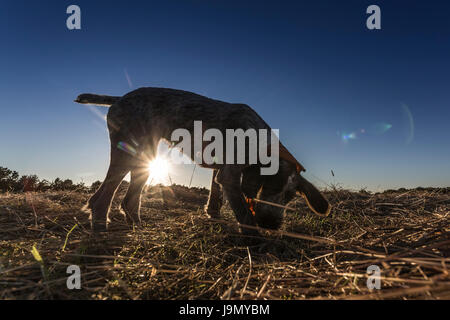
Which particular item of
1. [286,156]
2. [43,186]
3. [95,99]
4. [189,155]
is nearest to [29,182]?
[43,186]

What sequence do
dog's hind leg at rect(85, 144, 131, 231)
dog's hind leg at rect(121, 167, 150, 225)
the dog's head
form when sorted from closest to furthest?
the dog's head, dog's hind leg at rect(85, 144, 131, 231), dog's hind leg at rect(121, 167, 150, 225)

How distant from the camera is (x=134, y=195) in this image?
13.2 ft

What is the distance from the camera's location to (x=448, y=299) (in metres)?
1.06

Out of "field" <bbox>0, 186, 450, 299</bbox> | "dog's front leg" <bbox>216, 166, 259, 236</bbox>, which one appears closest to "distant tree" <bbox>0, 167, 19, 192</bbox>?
"field" <bbox>0, 186, 450, 299</bbox>

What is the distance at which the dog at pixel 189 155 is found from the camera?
291 cm

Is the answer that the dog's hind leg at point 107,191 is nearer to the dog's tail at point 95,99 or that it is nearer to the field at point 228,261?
the field at point 228,261

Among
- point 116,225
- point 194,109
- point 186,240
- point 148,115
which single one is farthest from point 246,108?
point 116,225

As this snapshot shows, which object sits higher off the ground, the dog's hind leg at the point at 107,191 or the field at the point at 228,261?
the dog's hind leg at the point at 107,191

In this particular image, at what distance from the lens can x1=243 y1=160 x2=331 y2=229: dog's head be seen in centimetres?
287

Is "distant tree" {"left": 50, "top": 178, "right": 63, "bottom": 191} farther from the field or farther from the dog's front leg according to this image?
the dog's front leg

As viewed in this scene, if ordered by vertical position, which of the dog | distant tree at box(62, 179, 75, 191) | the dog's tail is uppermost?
the dog's tail

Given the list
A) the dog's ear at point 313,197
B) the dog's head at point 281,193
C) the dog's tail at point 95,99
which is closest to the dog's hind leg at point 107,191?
the dog's tail at point 95,99

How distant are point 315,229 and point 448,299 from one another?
228 centimetres

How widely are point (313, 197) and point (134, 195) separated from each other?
2.99 metres
